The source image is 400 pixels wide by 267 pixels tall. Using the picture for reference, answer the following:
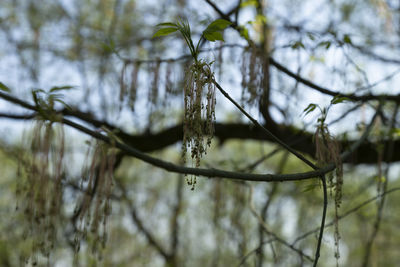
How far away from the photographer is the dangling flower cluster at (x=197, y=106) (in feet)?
3.03

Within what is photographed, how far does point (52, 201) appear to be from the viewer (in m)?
1.11

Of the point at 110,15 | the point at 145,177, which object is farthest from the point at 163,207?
the point at 110,15

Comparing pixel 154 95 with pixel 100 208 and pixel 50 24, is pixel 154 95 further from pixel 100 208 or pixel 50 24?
pixel 50 24

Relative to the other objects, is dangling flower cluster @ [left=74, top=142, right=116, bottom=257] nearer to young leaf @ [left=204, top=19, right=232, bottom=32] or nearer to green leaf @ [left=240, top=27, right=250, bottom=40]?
young leaf @ [left=204, top=19, right=232, bottom=32]

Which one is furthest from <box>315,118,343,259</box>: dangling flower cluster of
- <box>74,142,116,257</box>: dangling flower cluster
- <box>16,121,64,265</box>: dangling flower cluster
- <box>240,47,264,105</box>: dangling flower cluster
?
<box>16,121,64,265</box>: dangling flower cluster

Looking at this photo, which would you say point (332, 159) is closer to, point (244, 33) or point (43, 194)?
point (244, 33)

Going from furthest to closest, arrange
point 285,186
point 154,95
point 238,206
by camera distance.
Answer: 1. point 285,186
2. point 238,206
3. point 154,95

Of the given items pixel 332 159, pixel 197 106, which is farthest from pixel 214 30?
pixel 332 159

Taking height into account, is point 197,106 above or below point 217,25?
below

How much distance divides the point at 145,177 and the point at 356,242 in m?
7.35

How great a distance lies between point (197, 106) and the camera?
3.07ft

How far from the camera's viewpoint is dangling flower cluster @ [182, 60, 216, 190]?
0.92 m

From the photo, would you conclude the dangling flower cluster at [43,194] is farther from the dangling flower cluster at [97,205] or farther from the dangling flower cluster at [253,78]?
the dangling flower cluster at [253,78]

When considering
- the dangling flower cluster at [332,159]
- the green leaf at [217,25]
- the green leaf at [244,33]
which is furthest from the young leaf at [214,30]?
the green leaf at [244,33]
